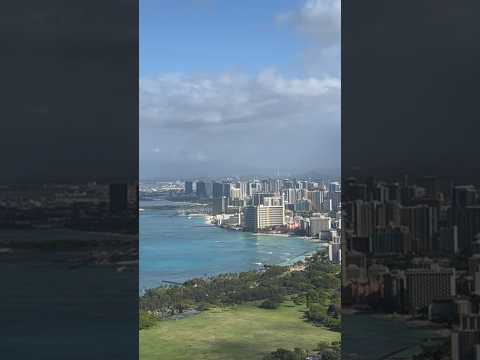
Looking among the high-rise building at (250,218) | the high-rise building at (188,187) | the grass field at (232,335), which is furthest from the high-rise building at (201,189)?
the grass field at (232,335)

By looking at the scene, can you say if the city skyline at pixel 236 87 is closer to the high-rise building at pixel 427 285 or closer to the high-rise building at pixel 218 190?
the high-rise building at pixel 218 190

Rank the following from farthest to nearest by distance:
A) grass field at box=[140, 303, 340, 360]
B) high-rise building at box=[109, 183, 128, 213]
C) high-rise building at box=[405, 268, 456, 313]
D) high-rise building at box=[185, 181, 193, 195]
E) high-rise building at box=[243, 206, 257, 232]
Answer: high-rise building at box=[243, 206, 257, 232], high-rise building at box=[185, 181, 193, 195], grass field at box=[140, 303, 340, 360], high-rise building at box=[405, 268, 456, 313], high-rise building at box=[109, 183, 128, 213]

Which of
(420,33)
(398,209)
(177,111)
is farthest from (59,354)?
(177,111)

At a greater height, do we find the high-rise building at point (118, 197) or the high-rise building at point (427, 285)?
the high-rise building at point (118, 197)

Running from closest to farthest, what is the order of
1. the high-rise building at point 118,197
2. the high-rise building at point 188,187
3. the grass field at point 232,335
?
the high-rise building at point 118,197 < the grass field at point 232,335 < the high-rise building at point 188,187

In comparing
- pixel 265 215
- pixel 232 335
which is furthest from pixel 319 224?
pixel 232 335

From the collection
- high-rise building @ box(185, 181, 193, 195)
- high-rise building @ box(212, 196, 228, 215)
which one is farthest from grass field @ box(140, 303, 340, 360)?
high-rise building @ box(185, 181, 193, 195)

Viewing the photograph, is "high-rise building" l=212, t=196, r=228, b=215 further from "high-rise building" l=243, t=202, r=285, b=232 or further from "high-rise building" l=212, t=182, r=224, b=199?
"high-rise building" l=243, t=202, r=285, b=232
